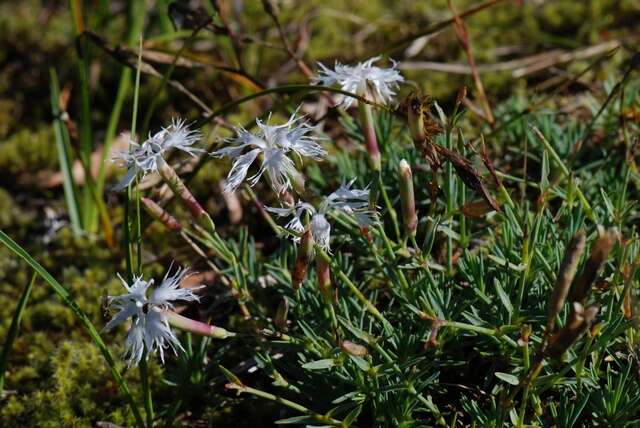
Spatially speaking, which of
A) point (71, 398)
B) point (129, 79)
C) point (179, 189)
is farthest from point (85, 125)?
point (179, 189)

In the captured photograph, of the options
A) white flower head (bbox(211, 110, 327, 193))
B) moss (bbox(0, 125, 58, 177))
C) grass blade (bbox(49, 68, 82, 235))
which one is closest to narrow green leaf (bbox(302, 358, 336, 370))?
white flower head (bbox(211, 110, 327, 193))

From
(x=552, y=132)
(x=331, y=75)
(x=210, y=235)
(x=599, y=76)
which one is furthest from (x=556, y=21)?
(x=210, y=235)

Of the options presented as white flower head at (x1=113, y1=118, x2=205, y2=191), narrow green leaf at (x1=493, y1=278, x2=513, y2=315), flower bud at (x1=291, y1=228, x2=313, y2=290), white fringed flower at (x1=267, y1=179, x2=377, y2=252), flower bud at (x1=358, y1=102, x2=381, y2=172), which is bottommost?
narrow green leaf at (x1=493, y1=278, x2=513, y2=315)

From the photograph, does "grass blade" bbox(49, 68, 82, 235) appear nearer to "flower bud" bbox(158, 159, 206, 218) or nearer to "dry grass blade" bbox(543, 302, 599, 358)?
"flower bud" bbox(158, 159, 206, 218)

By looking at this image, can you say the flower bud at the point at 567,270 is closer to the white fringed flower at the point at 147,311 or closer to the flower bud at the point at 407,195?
the flower bud at the point at 407,195

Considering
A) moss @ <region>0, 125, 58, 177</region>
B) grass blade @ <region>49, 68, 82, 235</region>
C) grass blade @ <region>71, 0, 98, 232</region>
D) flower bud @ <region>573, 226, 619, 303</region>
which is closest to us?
flower bud @ <region>573, 226, 619, 303</region>

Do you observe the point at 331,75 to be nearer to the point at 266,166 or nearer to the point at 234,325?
the point at 266,166

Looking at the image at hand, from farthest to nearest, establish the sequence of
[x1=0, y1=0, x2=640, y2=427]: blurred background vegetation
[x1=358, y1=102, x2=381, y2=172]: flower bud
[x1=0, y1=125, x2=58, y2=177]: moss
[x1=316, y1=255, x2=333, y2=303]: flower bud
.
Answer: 1. [x1=0, y1=125, x2=58, y2=177]: moss
2. [x1=0, y1=0, x2=640, y2=427]: blurred background vegetation
3. [x1=358, y1=102, x2=381, y2=172]: flower bud
4. [x1=316, y1=255, x2=333, y2=303]: flower bud

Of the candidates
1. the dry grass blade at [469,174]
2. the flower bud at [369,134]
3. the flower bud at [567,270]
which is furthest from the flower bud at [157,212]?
the flower bud at [567,270]
